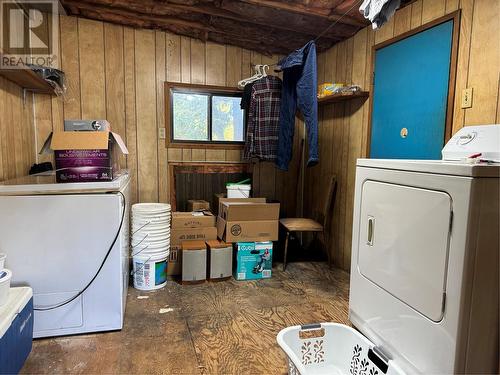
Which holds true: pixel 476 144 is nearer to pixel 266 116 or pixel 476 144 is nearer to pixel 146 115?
pixel 266 116

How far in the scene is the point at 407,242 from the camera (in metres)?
1.31

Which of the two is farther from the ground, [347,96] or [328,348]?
[347,96]

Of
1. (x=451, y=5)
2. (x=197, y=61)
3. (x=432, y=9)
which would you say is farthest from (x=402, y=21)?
(x=197, y=61)

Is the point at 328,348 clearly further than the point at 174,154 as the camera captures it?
No

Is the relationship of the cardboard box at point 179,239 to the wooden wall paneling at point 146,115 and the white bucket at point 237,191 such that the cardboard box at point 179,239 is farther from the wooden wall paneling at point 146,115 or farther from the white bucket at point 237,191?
the wooden wall paneling at point 146,115

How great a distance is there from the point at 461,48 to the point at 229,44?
2.27 metres

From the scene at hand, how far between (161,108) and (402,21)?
228 cm

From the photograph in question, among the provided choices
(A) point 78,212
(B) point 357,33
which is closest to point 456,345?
(A) point 78,212

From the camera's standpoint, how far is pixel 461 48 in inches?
79.9

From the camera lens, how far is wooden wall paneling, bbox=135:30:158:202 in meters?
3.35

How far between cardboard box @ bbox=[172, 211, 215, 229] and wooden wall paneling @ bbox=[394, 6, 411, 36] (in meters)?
2.14

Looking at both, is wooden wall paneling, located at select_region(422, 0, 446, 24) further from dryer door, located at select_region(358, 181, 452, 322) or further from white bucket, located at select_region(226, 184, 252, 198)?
white bucket, located at select_region(226, 184, 252, 198)

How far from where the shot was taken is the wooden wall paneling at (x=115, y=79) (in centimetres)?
325

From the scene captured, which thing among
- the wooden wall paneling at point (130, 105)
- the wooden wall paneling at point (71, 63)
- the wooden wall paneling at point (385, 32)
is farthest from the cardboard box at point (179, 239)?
the wooden wall paneling at point (385, 32)
